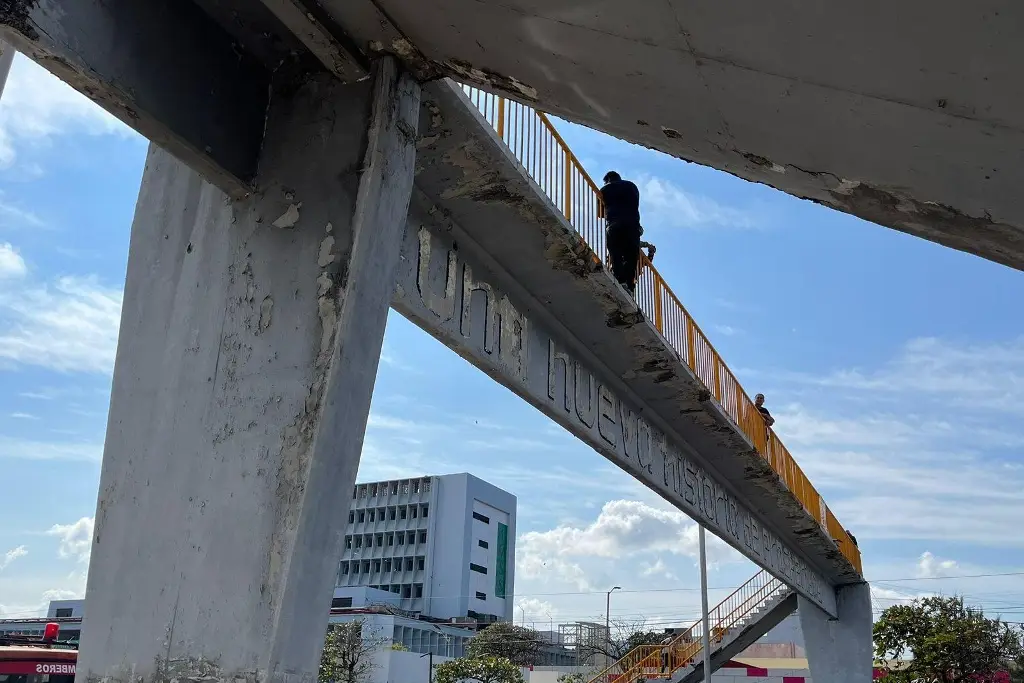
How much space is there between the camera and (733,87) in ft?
9.60

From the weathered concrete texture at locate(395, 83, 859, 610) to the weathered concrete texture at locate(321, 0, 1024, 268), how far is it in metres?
0.97

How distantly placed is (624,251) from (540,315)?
0.98m

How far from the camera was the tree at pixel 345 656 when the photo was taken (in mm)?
44625

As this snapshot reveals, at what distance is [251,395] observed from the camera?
3.50 m

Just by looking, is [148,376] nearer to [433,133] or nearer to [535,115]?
[433,133]

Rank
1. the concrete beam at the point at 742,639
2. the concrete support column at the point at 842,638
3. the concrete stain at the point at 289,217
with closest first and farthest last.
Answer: the concrete stain at the point at 289,217, the concrete support column at the point at 842,638, the concrete beam at the point at 742,639

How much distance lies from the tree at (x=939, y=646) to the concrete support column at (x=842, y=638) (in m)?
8.64

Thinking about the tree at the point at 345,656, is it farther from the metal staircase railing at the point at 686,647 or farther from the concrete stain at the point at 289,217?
the concrete stain at the point at 289,217

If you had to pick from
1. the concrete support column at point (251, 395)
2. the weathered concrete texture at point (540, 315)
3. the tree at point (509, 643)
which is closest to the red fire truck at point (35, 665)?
the weathered concrete texture at point (540, 315)

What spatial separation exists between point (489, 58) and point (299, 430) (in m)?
1.82

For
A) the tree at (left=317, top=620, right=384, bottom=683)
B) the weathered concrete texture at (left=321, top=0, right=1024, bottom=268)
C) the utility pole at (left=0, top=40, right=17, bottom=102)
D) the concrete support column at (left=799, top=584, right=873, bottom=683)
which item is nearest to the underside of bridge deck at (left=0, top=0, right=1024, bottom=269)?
the weathered concrete texture at (left=321, top=0, right=1024, bottom=268)

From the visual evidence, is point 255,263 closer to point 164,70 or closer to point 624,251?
point 164,70

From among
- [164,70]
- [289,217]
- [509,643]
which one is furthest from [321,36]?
[509,643]

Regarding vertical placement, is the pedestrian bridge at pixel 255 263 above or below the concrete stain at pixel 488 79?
below
